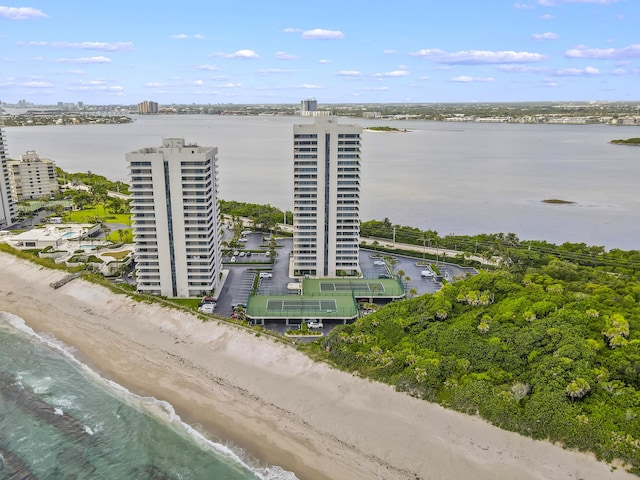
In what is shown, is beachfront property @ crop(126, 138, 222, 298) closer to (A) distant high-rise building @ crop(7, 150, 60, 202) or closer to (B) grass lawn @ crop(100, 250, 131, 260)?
(B) grass lawn @ crop(100, 250, 131, 260)

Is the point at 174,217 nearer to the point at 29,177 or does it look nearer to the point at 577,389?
the point at 577,389

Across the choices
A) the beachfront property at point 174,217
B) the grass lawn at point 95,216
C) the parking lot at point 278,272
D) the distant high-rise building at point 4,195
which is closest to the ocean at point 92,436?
the beachfront property at point 174,217

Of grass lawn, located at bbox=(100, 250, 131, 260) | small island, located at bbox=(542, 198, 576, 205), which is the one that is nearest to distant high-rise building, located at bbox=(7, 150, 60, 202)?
grass lawn, located at bbox=(100, 250, 131, 260)

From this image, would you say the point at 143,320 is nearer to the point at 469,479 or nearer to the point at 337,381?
the point at 337,381

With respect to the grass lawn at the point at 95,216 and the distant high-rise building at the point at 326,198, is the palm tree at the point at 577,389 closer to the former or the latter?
the distant high-rise building at the point at 326,198

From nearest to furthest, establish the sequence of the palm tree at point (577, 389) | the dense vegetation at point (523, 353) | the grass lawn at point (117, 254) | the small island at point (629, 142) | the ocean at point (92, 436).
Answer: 1. the ocean at point (92, 436)
2. the dense vegetation at point (523, 353)
3. the palm tree at point (577, 389)
4. the grass lawn at point (117, 254)
5. the small island at point (629, 142)

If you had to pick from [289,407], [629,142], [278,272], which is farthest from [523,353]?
[629,142]
